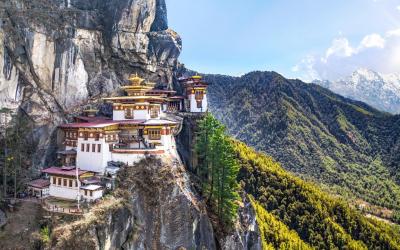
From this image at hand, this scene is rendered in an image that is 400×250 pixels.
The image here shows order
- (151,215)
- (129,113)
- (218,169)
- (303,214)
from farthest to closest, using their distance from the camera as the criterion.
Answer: (303,214) → (129,113) → (218,169) → (151,215)

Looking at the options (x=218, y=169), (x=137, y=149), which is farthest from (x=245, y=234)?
(x=137, y=149)

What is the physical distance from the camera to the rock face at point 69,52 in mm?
59281

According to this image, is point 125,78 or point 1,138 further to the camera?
point 125,78

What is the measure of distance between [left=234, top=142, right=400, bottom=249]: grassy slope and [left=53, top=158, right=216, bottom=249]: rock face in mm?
40452

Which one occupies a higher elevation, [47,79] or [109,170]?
[47,79]

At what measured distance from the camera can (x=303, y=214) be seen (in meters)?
103

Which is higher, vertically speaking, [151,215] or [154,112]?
[154,112]

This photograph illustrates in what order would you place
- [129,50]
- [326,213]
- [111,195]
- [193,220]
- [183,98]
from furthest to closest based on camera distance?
[326,213] < [183,98] < [129,50] < [193,220] < [111,195]

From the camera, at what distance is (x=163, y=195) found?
52281mm

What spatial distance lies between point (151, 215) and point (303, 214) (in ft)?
200

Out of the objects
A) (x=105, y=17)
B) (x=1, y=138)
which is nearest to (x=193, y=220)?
(x=1, y=138)

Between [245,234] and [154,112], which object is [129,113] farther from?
[245,234]

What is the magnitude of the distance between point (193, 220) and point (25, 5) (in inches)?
1565

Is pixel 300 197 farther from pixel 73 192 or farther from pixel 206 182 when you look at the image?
pixel 73 192
